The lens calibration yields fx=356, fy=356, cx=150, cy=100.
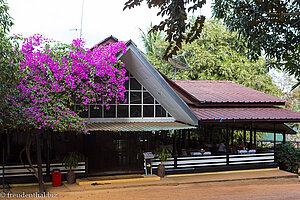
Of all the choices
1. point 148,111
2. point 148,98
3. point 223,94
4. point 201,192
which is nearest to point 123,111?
point 148,111

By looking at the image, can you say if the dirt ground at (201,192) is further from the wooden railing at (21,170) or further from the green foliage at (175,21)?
the green foliage at (175,21)

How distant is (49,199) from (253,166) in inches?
331

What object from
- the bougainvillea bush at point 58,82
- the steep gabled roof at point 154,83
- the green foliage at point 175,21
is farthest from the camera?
the steep gabled roof at point 154,83

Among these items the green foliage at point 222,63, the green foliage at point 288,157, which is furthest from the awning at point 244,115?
the green foliage at point 222,63

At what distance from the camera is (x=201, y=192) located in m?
11.3

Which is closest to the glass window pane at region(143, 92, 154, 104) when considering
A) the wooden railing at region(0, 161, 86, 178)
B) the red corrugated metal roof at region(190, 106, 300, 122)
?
the red corrugated metal roof at region(190, 106, 300, 122)

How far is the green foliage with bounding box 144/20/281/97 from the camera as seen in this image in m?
26.1

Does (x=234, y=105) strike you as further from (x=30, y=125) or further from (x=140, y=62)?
(x=30, y=125)

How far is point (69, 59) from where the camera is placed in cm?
1122

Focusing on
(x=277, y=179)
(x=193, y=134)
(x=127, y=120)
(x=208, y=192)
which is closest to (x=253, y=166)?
(x=277, y=179)

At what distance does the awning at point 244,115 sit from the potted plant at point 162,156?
1750 mm

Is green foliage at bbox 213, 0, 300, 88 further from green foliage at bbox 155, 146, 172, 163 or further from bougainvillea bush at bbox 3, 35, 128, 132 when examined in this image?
green foliage at bbox 155, 146, 172, 163

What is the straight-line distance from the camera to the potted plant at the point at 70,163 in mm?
12070

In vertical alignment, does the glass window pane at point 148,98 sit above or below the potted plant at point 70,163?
above
